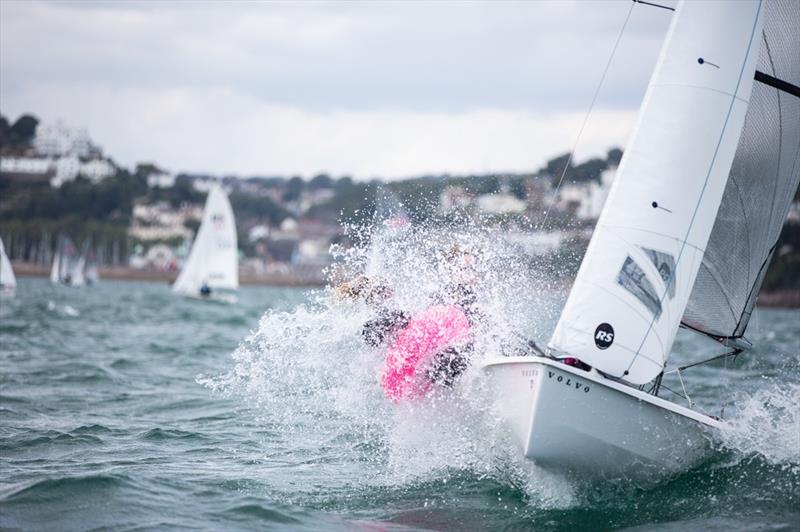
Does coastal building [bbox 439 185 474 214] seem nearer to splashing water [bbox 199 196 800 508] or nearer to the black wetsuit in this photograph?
splashing water [bbox 199 196 800 508]

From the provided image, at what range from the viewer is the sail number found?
25.6 ft

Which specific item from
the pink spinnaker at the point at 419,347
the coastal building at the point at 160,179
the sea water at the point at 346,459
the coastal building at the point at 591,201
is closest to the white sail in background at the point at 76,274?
the coastal building at the point at 591,201

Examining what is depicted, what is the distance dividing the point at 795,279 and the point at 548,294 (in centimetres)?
8842

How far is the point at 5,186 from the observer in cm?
13738

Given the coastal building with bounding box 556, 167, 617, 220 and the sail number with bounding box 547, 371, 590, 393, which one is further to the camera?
the coastal building with bounding box 556, 167, 617, 220

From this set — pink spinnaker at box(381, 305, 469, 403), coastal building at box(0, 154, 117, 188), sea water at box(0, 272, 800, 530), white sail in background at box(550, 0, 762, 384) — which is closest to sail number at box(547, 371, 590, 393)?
white sail in background at box(550, 0, 762, 384)

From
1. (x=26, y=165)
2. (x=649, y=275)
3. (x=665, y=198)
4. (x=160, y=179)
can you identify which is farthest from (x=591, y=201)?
(x=160, y=179)

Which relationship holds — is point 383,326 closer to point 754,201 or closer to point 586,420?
point 586,420

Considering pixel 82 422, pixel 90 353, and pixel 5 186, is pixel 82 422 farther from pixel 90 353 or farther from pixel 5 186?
pixel 5 186

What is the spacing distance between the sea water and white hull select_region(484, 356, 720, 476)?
217 mm

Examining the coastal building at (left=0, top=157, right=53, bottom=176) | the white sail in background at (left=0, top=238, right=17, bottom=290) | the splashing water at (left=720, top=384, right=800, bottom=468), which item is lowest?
the white sail in background at (left=0, top=238, right=17, bottom=290)

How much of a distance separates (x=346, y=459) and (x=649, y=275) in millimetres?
3232

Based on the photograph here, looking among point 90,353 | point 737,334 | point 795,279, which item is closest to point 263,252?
point 795,279

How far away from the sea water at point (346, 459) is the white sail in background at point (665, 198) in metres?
1.04
